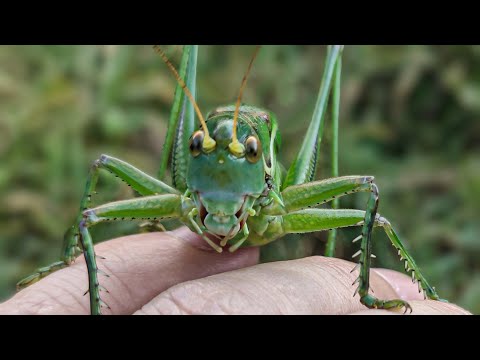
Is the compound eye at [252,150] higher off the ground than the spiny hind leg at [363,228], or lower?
higher

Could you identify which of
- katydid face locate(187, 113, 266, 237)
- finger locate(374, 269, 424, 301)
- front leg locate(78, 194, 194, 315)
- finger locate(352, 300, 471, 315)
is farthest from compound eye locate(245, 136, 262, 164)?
finger locate(374, 269, 424, 301)

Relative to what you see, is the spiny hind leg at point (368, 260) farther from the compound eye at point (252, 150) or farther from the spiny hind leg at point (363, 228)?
the compound eye at point (252, 150)

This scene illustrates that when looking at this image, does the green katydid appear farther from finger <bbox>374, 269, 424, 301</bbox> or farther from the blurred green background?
the blurred green background

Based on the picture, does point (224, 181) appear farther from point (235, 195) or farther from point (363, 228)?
point (363, 228)

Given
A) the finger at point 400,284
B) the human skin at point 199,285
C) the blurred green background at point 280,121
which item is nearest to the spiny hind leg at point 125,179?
the human skin at point 199,285

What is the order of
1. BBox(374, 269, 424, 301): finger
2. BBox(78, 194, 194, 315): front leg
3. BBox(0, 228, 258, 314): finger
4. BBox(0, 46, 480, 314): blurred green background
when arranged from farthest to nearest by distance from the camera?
BBox(0, 46, 480, 314): blurred green background, BBox(374, 269, 424, 301): finger, BBox(0, 228, 258, 314): finger, BBox(78, 194, 194, 315): front leg
